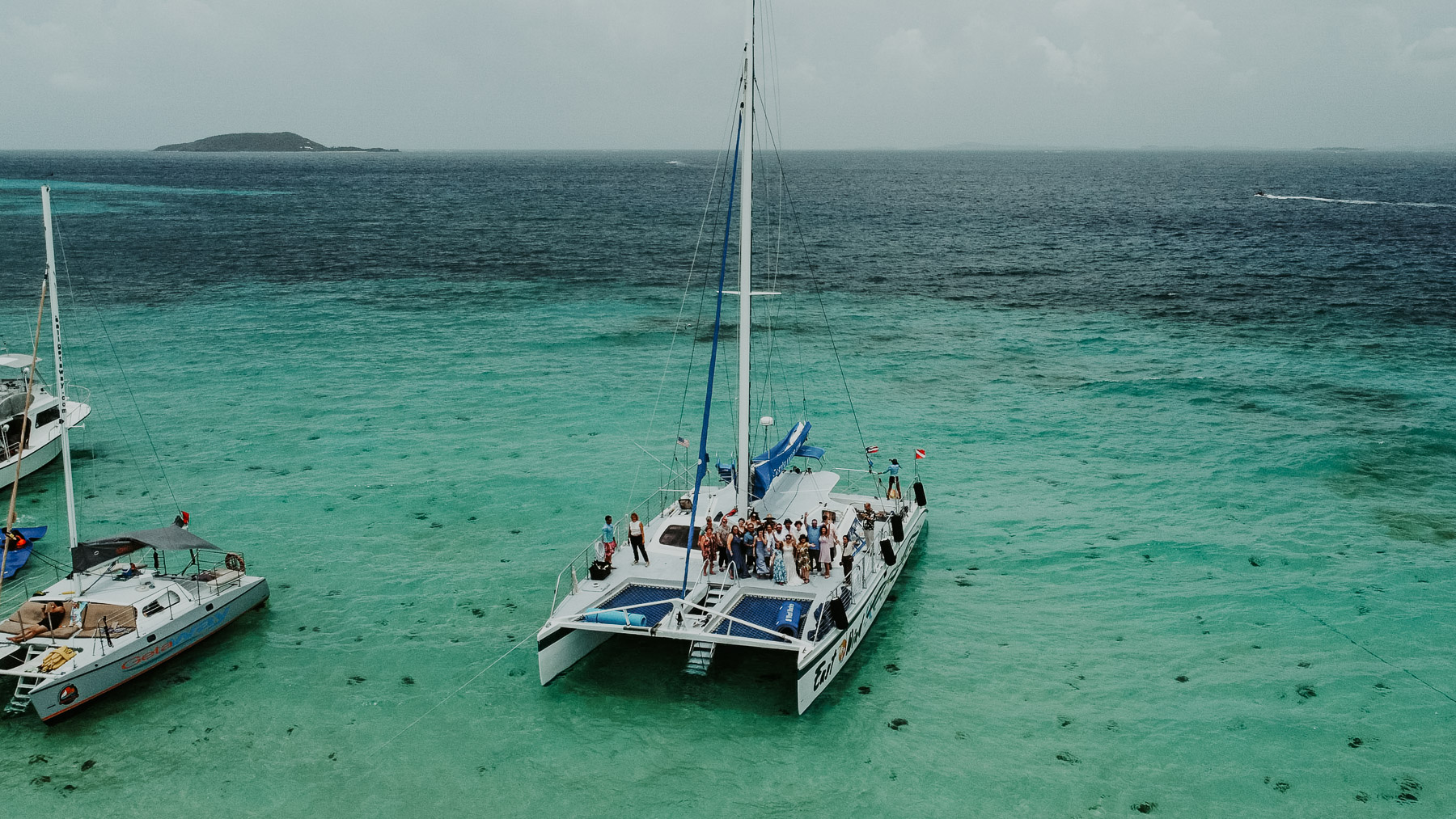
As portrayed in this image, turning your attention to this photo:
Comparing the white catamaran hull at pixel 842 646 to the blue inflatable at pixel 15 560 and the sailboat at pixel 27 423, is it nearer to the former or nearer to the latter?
the blue inflatable at pixel 15 560

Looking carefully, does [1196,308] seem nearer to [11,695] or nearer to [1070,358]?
[1070,358]

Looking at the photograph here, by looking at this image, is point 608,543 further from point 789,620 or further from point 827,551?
point 789,620

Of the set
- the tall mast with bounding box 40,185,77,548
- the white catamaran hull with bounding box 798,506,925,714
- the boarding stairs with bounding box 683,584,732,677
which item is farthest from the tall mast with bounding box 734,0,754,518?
the tall mast with bounding box 40,185,77,548

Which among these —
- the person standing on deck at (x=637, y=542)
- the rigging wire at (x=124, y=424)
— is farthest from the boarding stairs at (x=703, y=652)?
the rigging wire at (x=124, y=424)

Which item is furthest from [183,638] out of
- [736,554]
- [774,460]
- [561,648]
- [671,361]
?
[671,361]

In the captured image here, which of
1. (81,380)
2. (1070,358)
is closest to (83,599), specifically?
(81,380)

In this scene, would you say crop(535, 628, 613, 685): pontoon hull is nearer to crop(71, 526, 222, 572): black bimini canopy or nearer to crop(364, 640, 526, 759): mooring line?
crop(364, 640, 526, 759): mooring line
